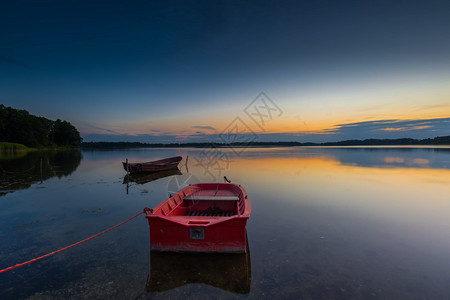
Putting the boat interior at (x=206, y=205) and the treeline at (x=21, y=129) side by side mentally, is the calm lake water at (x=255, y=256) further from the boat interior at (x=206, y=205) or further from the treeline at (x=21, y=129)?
the treeline at (x=21, y=129)

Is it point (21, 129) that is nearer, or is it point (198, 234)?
point (198, 234)

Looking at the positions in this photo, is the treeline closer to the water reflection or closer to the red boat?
the water reflection

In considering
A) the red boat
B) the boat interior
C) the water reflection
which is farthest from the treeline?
the red boat

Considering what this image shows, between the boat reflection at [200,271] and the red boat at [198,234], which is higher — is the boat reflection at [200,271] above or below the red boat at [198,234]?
below

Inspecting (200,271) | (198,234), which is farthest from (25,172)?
(200,271)

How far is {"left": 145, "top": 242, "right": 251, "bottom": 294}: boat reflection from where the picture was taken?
4441 millimetres

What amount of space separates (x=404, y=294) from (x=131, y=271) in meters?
5.31

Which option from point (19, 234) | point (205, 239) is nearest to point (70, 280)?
point (205, 239)

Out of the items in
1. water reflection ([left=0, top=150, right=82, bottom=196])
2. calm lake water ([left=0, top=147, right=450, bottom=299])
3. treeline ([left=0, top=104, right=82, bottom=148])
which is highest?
treeline ([left=0, top=104, right=82, bottom=148])

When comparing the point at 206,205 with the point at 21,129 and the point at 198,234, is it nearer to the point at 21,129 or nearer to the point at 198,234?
the point at 198,234

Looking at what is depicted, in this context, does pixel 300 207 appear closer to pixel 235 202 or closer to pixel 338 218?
pixel 338 218

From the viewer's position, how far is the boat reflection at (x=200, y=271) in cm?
444

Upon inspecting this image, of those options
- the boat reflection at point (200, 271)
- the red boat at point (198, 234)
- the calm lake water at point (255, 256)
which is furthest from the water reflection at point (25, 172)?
the boat reflection at point (200, 271)

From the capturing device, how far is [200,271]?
15.9 feet
